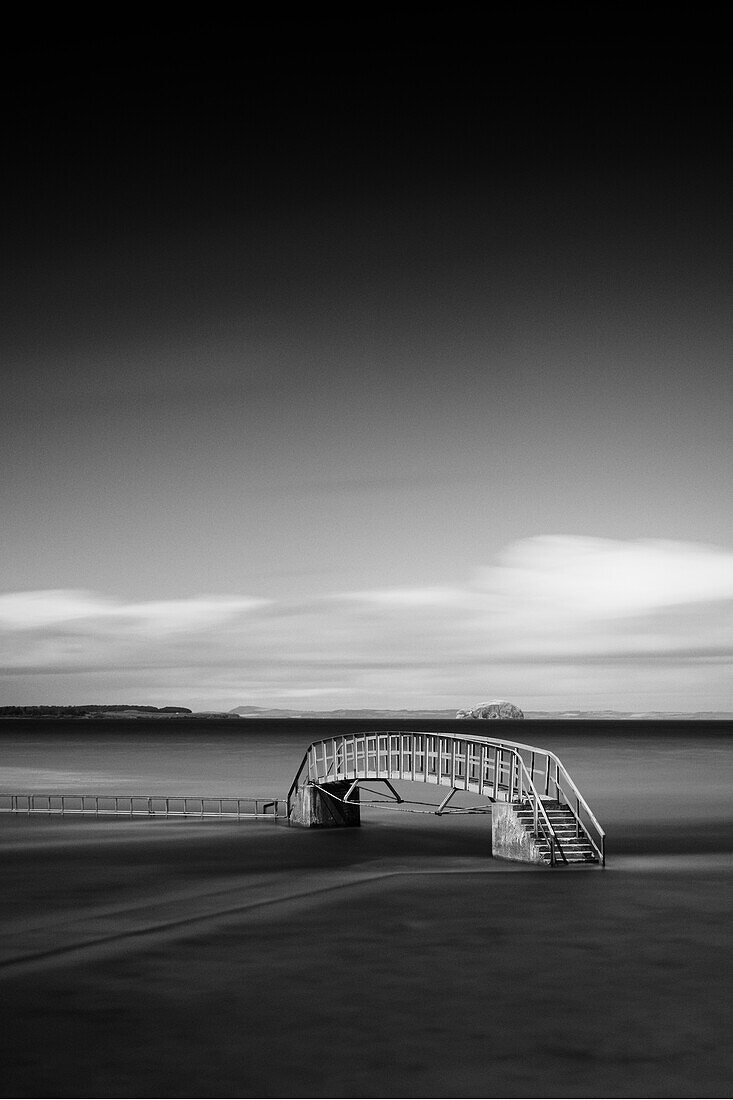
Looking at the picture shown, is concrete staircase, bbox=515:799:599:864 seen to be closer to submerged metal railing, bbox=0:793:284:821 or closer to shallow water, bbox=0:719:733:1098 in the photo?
shallow water, bbox=0:719:733:1098

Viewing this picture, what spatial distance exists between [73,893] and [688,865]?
22427mm

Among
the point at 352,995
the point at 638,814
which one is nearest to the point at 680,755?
the point at 638,814

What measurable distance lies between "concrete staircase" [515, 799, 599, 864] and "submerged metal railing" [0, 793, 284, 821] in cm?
1879

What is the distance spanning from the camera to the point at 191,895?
35.7 meters

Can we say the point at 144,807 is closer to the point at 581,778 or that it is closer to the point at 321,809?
the point at 321,809

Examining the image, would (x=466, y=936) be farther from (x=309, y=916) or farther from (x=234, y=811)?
(x=234, y=811)

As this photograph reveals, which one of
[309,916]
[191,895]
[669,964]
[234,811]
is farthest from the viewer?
[234,811]

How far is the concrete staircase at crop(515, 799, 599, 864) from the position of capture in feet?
132

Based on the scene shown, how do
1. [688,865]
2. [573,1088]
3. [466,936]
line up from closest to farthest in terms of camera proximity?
[573,1088], [466,936], [688,865]

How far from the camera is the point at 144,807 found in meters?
73.9

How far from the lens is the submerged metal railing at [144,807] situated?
201 ft

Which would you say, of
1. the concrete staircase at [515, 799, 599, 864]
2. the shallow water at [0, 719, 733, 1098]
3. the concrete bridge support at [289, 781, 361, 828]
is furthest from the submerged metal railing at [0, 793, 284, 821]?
the concrete staircase at [515, 799, 599, 864]

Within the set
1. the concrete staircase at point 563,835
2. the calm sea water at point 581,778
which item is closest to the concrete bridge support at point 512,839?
the concrete staircase at point 563,835

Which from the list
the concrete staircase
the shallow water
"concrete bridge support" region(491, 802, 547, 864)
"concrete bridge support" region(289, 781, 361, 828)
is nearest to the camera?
the shallow water
